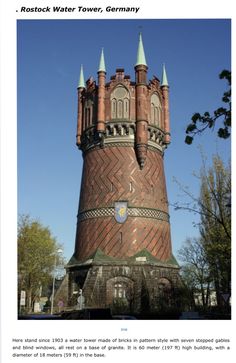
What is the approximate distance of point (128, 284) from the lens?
108ft

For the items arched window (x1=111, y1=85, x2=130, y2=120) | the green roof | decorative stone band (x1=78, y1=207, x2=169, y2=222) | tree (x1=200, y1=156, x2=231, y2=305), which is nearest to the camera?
tree (x1=200, y1=156, x2=231, y2=305)

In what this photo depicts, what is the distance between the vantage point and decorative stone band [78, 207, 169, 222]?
34781 millimetres

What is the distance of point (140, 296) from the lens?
105 feet

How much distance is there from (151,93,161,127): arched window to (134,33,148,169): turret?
64.6 inches

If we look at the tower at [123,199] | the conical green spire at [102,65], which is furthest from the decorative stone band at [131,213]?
the conical green spire at [102,65]

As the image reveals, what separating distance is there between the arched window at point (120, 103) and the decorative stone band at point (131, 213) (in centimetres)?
746

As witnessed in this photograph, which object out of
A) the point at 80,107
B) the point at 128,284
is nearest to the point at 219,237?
the point at 128,284

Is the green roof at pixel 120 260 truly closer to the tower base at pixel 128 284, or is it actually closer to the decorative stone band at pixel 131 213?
the tower base at pixel 128 284

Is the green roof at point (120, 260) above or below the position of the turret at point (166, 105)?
below

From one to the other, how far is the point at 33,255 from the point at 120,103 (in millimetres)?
14063

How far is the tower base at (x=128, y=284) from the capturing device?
1250 inches

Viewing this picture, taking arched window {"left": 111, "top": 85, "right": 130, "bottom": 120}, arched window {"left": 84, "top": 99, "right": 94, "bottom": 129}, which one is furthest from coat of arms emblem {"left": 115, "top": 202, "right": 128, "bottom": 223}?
arched window {"left": 84, "top": 99, "right": 94, "bottom": 129}

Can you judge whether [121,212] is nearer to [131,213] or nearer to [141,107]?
[131,213]

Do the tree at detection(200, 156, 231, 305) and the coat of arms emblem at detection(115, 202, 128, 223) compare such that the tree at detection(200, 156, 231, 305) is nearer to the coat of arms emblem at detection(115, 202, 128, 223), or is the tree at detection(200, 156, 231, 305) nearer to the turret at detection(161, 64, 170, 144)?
the coat of arms emblem at detection(115, 202, 128, 223)
